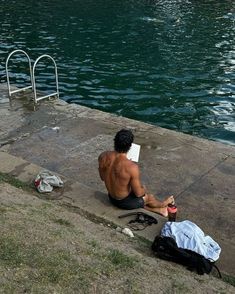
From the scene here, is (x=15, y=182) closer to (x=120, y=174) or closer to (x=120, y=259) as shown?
(x=120, y=174)

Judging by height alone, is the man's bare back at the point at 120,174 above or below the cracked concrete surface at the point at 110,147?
above

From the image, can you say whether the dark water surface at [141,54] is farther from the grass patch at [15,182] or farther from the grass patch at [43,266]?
the grass patch at [43,266]

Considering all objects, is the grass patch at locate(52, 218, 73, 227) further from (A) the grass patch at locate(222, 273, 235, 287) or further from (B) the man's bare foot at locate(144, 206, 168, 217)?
(A) the grass patch at locate(222, 273, 235, 287)

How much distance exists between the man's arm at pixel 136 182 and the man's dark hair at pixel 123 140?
0.30 meters

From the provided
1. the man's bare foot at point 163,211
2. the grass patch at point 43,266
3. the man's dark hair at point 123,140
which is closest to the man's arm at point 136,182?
the man's dark hair at point 123,140

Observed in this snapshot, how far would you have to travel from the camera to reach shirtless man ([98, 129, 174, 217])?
279 inches

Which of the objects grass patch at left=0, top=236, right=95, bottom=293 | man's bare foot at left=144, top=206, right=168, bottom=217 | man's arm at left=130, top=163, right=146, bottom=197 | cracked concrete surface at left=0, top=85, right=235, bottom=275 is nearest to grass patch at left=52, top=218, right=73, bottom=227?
cracked concrete surface at left=0, top=85, right=235, bottom=275

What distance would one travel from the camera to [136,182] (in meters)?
7.24

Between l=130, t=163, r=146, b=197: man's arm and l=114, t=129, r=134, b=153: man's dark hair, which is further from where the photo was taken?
l=130, t=163, r=146, b=197: man's arm

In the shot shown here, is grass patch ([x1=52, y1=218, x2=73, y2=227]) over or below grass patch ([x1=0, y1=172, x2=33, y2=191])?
over

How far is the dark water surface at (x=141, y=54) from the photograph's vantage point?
14.9m

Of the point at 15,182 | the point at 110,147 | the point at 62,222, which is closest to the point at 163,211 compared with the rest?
the point at 62,222

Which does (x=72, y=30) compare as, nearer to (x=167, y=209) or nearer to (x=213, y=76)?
(x=213, y=76)

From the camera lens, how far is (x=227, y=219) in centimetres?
747
